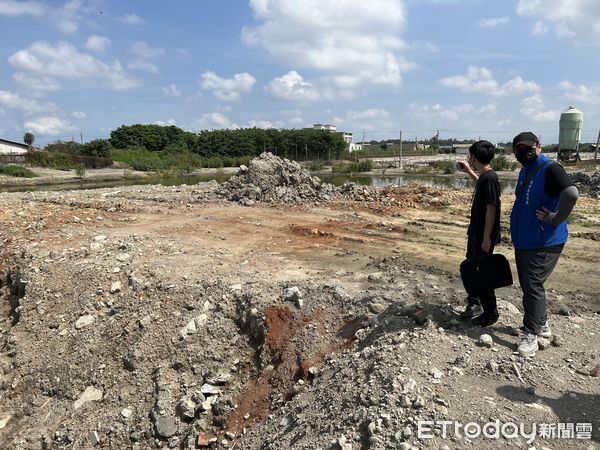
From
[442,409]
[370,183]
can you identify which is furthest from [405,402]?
[370,183]

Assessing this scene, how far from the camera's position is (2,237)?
30.1 feet

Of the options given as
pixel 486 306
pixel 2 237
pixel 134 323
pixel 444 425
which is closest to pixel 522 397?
pixel 444 425

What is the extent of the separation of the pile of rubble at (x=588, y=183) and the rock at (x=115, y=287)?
54.7ft

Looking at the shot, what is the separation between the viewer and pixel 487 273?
12.9 ft

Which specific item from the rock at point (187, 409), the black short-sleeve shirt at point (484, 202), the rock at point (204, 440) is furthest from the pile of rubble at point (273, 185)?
the black short-sleeve shirt at point (484, 202)

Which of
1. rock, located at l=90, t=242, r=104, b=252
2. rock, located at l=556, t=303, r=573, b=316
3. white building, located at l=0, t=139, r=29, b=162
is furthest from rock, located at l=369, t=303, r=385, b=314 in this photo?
white building, located at l=0, t=139, r=29, b=162

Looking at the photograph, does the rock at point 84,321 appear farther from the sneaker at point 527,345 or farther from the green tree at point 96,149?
the green tree at point 96,149

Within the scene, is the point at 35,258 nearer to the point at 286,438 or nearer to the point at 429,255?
the point at 286,438

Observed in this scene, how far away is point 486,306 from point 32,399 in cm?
516

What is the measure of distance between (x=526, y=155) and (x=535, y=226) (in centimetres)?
58

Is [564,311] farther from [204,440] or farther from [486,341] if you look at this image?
[204,440]

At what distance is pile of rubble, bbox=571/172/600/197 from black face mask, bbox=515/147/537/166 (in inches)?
609

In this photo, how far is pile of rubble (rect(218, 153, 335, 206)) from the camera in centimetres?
1359

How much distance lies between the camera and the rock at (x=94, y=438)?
176 inches
